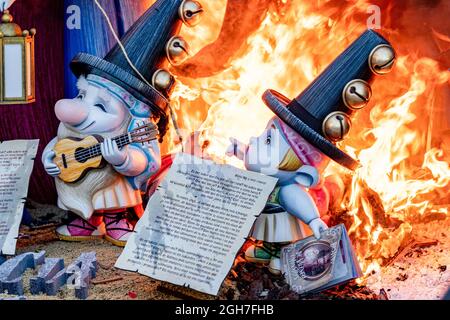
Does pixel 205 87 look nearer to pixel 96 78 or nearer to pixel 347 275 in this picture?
pixel 96 78

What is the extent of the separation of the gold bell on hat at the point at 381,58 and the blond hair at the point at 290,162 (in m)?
0.76

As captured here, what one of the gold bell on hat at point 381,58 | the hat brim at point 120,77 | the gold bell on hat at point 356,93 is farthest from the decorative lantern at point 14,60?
the gold bell on hat at point 381,58

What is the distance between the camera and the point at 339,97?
6.84 meters

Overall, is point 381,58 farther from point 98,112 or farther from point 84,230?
point 84,230

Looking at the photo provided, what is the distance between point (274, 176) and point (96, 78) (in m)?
1.42

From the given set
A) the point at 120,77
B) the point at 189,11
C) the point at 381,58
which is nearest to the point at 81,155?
the point at 120,77

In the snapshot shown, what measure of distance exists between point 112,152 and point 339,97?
1.56 metres

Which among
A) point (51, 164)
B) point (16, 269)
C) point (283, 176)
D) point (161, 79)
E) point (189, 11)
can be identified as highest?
point (189, 11)

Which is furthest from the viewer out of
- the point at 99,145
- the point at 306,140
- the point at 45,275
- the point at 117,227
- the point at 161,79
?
the point at 117,227

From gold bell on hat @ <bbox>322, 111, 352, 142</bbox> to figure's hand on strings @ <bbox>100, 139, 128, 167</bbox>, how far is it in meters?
1.37

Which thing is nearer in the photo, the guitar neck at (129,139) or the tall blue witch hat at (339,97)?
the tall blue witch hat at (339,97)

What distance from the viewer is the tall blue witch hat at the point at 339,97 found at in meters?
6.78

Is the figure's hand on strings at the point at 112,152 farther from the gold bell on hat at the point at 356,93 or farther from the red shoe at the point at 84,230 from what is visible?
the gold bell on hat at the point at 356,93

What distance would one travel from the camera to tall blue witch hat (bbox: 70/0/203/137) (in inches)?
283
